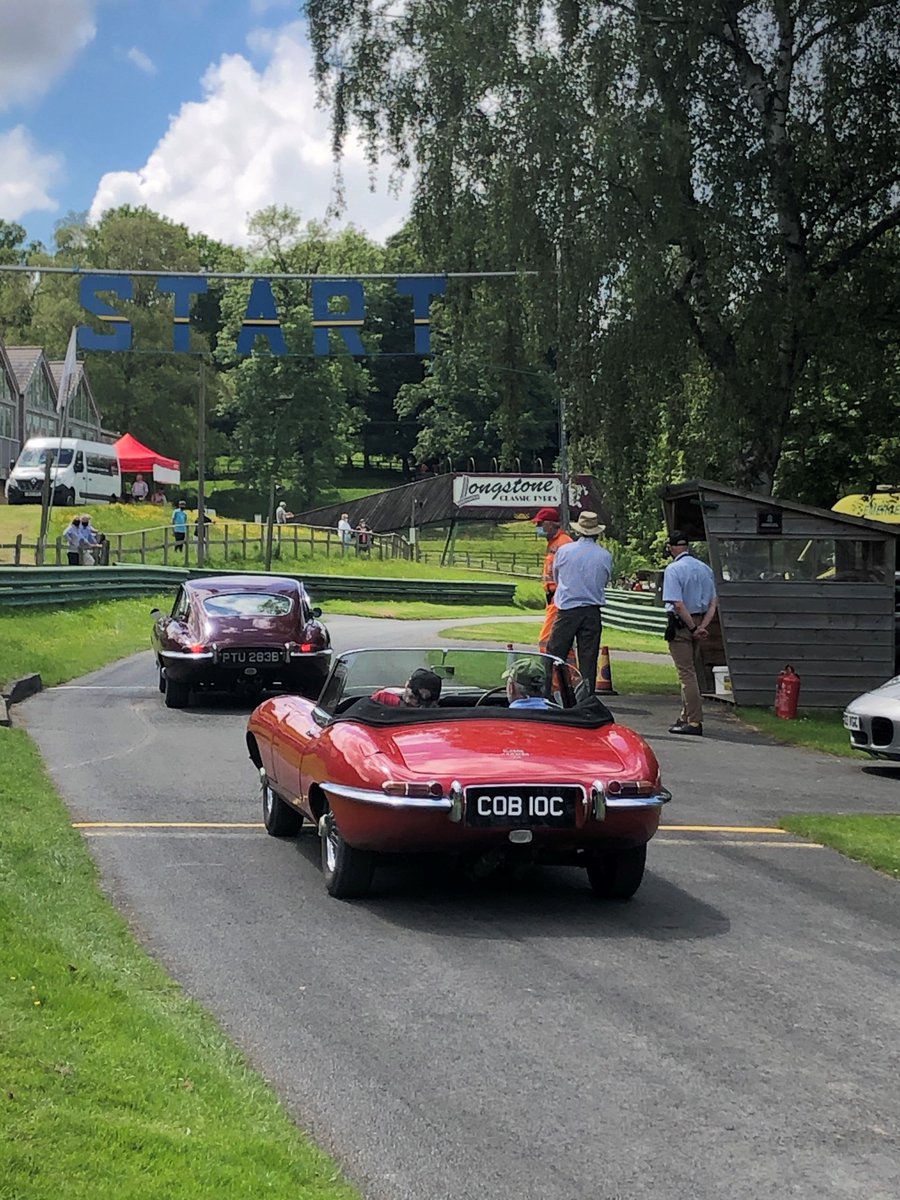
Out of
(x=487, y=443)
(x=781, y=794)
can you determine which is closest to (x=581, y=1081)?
(x=781, y=794)

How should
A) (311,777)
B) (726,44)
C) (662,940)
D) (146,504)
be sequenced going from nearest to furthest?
(662,940) < (311,777) < (726,44) < (146,504)

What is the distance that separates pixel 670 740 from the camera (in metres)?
14.7

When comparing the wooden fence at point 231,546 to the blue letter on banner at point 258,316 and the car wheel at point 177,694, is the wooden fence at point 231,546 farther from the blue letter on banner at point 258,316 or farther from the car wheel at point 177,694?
the car wheel at point 177,694

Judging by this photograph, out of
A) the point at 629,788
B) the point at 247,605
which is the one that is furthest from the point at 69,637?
the point at 629,788

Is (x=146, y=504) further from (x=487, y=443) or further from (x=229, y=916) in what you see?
(x=229, y=916)

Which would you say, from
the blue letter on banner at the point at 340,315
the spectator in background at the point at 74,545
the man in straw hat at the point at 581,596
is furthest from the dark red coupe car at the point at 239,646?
the spectator in background at the point at 74,545

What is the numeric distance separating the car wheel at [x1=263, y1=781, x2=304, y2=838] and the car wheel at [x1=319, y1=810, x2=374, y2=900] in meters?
1.48

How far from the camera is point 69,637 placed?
24625 millimetres

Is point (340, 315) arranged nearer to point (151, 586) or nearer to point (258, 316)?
point (258, 316)

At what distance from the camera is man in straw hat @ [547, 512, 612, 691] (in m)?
14.7

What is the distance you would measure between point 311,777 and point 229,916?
108 cm

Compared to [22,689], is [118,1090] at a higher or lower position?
higher

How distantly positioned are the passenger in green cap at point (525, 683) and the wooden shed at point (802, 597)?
380 inches

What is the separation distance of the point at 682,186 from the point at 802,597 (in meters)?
5.46
